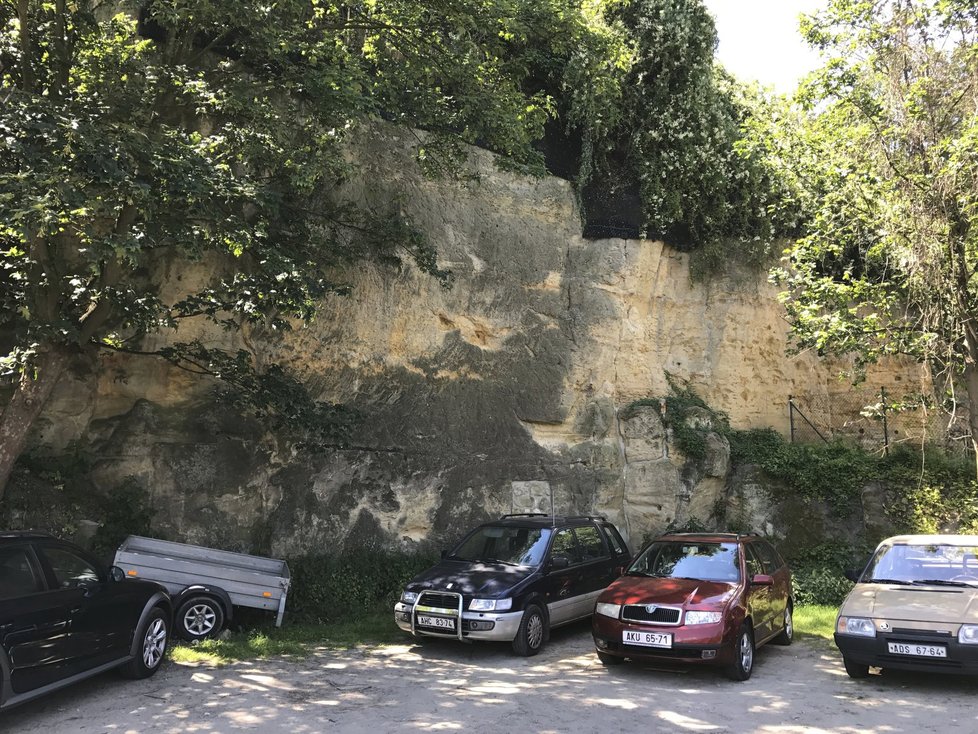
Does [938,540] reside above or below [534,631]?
above

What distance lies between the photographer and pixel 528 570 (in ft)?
30.3

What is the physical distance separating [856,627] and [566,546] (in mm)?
3754

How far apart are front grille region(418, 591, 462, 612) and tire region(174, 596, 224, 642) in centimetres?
265

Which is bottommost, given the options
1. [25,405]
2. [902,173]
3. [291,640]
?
[291,640]

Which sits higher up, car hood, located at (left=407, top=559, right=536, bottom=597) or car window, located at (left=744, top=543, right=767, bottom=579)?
car window, located at (left=744, top=543, right=767, bottom=579)

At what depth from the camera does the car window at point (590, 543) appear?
10344mm

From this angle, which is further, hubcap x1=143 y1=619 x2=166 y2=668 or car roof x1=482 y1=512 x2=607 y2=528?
car roof x1=482 y1=512 x2=607 y2=528

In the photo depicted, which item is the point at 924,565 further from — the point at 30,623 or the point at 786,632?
the point at 30,623

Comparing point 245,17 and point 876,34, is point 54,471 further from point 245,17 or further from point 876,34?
point 876,34

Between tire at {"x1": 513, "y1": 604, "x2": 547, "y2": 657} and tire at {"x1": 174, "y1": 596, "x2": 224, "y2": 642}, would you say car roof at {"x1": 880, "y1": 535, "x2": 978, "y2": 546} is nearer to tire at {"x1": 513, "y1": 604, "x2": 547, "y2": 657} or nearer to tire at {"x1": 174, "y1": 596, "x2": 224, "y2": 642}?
tire at {"x1": 513, "y1": 604, "x2": 547, "y2": 657}

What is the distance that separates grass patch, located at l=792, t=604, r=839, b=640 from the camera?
34.0 feet

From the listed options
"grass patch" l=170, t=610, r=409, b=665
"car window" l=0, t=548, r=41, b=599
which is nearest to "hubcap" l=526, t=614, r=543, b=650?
"grass patch" l=170, t=610, r=409, b=665

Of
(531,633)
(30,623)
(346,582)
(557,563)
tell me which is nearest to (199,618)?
(346,582)

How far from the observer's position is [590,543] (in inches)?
416
